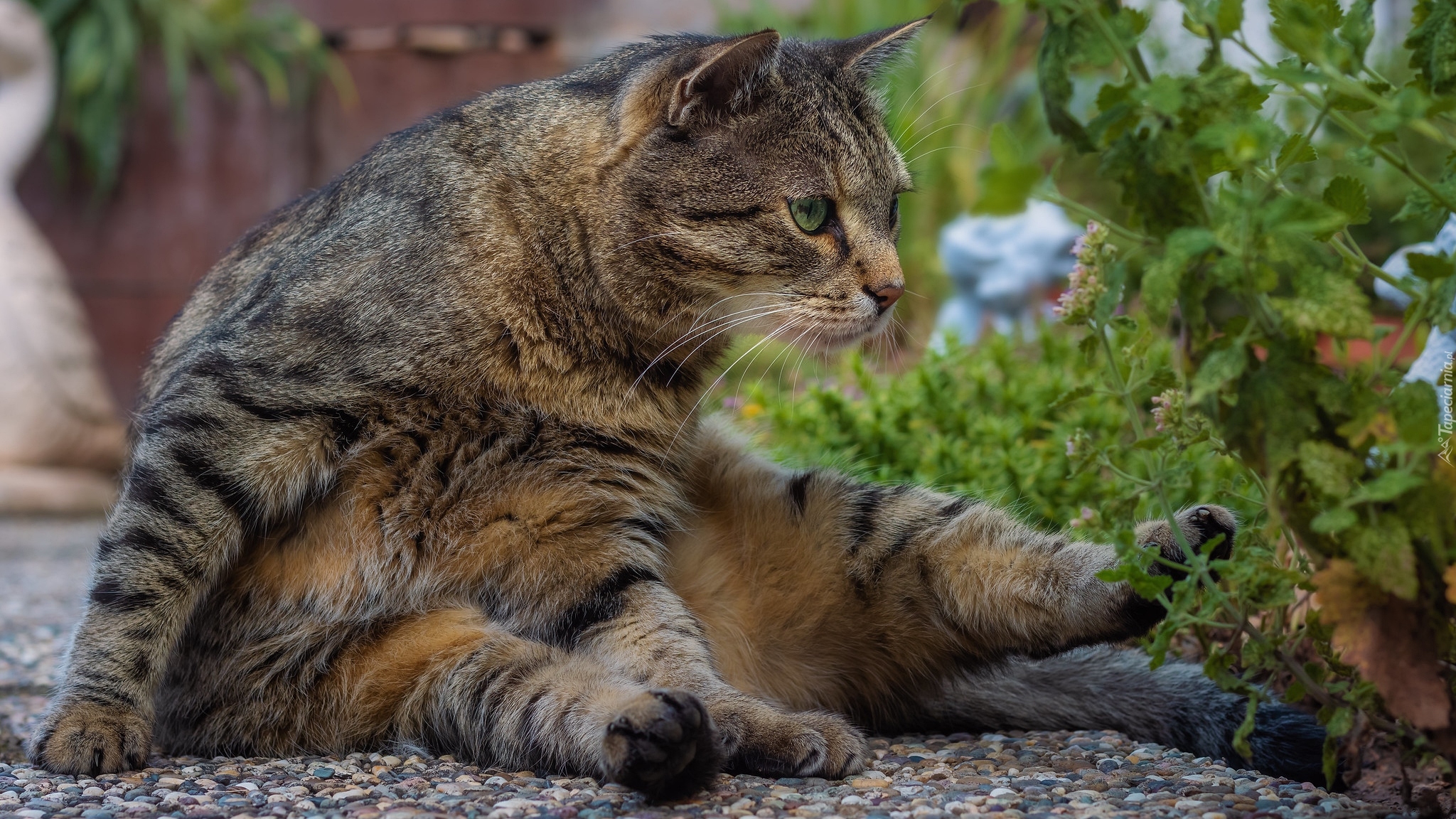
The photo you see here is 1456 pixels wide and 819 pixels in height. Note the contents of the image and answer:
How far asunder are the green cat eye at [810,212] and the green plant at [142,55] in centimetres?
654

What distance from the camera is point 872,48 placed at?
261cm

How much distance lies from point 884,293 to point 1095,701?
806 millimetres

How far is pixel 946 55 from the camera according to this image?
24.3ft

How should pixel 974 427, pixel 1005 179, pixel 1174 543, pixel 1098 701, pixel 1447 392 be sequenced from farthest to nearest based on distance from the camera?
pixel 974 427 < pixel 1098 701 < pixel 1447 392 < pixel 1174 543 < pixel 1005 179

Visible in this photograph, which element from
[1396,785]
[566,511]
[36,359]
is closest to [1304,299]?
[1396,785]

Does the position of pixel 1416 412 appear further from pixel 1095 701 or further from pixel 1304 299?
pixel 1095 701

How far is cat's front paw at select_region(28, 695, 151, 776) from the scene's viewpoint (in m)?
1.80

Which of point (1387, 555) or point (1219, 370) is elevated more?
point (1219, 370)

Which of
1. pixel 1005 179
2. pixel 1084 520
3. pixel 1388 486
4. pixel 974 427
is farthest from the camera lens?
pixel 974 427

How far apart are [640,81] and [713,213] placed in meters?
0.28

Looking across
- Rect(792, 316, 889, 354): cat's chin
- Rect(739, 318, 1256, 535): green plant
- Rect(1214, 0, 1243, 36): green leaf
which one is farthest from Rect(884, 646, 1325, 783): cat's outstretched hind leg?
Rect(1214, 0, 1243, 36): green leaf

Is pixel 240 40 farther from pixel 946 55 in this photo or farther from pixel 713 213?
pixel 713 213

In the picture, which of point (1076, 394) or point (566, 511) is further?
point (566, 511)

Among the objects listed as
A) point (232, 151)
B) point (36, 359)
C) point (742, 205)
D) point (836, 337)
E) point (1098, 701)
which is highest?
point (232, 151)
